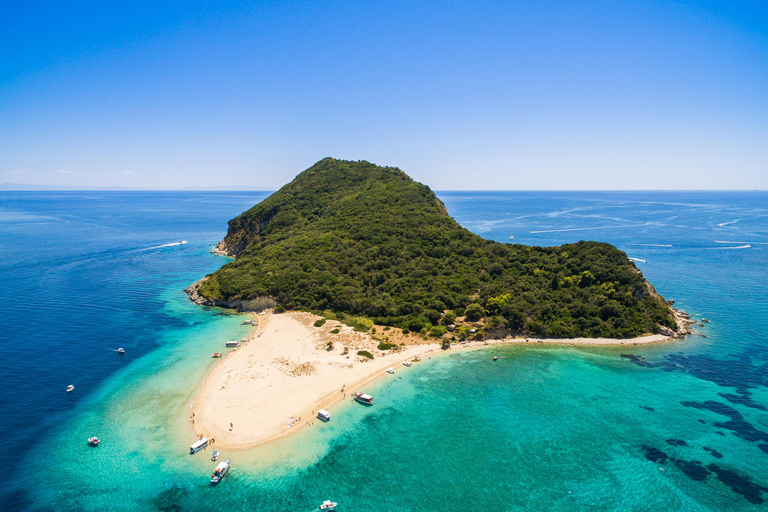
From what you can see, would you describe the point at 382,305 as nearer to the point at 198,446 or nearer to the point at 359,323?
the point at 359,323

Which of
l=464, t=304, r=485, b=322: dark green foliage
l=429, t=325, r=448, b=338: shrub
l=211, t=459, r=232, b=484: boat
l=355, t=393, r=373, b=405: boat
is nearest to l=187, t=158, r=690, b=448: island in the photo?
l=429, t=325, r=448, b=338: shrub

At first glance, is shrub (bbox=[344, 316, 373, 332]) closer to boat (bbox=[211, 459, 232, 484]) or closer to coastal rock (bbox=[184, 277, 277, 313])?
coastal rock (bbox=[184, 277, 277, 313])

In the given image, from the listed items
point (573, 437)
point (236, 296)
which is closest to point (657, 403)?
point (573, 437)

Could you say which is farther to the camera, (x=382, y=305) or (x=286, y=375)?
(x=382, y=305)

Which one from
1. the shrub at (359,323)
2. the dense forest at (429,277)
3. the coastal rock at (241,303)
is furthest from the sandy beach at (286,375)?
the coastal rock at (241,303)

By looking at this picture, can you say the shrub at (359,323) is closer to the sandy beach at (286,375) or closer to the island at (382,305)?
the island at (382,305)

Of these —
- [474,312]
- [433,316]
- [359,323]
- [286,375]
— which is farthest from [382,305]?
[286,375]
